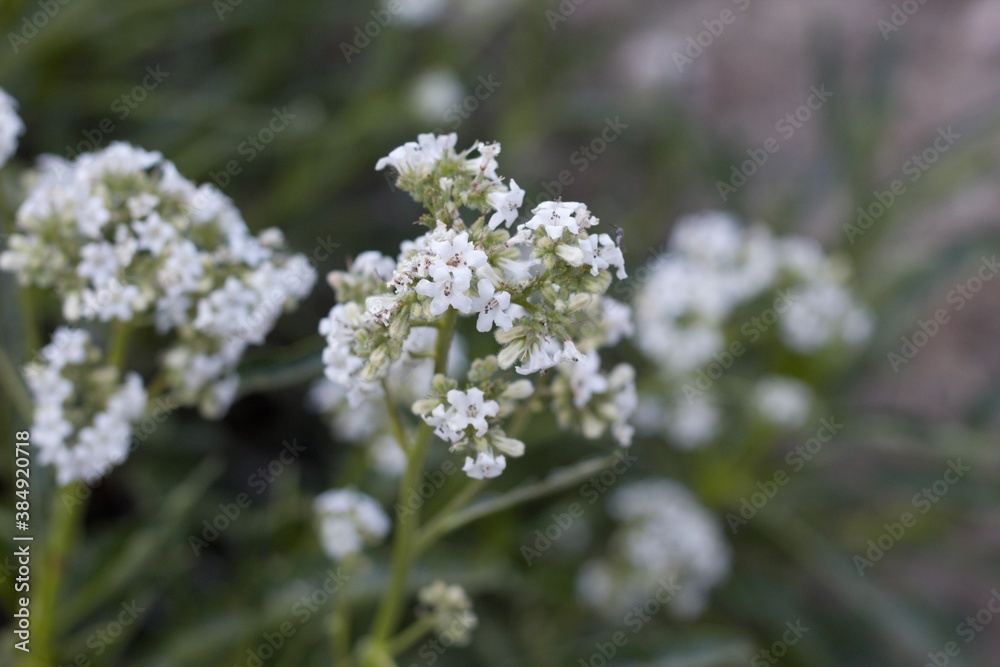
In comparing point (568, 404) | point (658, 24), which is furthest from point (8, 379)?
point (658, 24)

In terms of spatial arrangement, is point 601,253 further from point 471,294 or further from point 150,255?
point 150,255

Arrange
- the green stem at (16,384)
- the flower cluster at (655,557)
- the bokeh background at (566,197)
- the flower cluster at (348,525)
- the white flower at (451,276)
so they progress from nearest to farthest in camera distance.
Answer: the white flower at (451,276)
the green stem at (16,384)
the flower cluster at (348,525)
the bokeh background at (566,197)
the flower cluster at (655,557)

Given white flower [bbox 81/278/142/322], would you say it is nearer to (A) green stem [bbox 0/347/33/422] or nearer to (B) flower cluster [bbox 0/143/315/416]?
(B) flower cluster [bbox 0/143/315/416]

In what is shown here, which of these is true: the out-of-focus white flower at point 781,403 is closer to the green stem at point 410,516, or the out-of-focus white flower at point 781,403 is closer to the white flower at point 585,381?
the white flower at point 585,381

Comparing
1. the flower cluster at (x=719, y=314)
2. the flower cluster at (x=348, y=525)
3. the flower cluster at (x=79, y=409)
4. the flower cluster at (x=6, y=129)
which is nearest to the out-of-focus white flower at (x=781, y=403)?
the flower cluster at (x=719, y=314)

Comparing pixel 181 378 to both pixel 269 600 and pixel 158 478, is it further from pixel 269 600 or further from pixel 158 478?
pixel 158 478

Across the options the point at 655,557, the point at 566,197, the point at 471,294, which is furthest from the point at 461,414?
the point at 566,197
